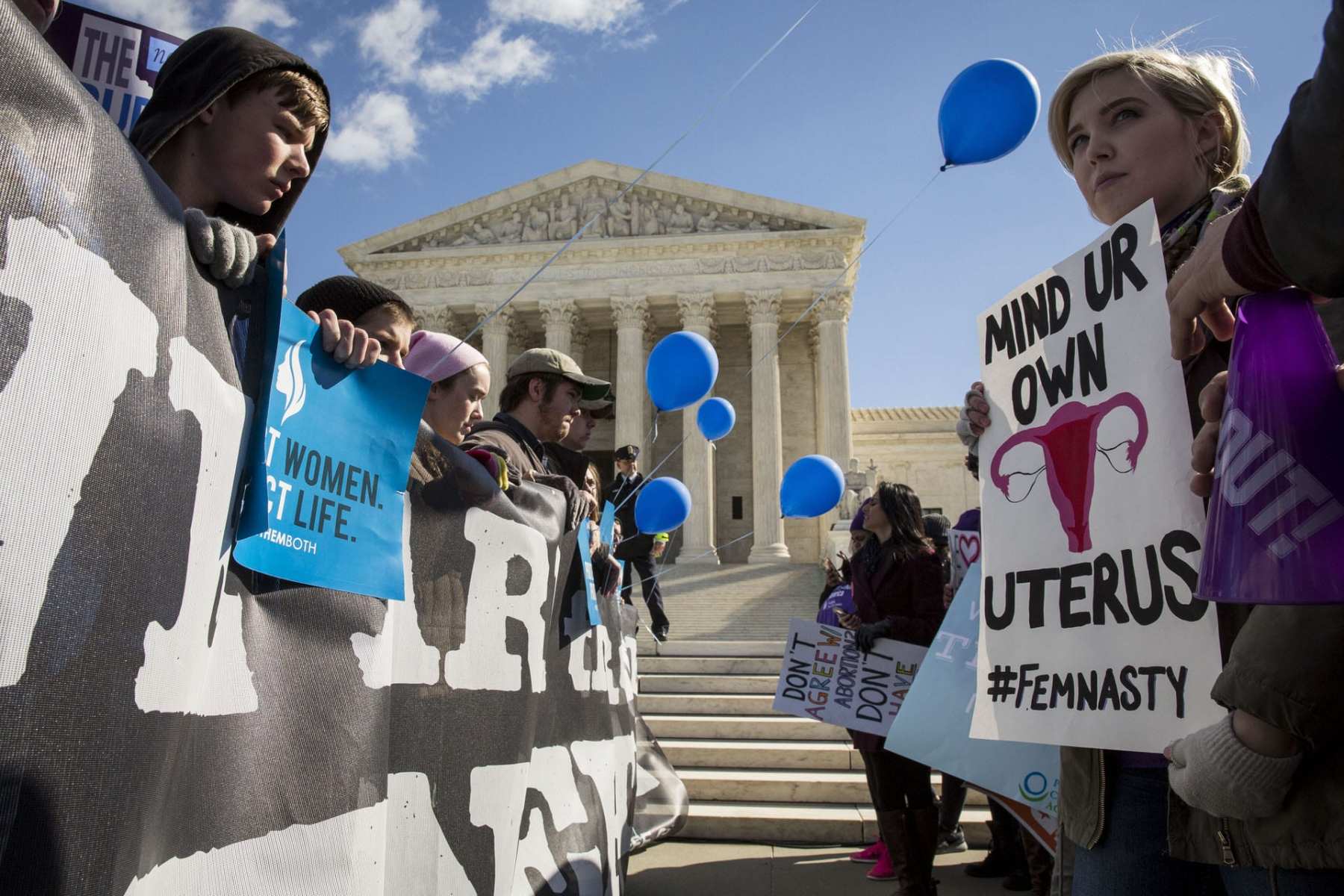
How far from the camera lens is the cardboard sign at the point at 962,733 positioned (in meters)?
2.85

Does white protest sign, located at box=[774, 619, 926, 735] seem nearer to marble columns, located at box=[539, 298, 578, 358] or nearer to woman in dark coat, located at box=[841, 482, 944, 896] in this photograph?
woman in dark coat, located at box=[841, 482, 944, 896]

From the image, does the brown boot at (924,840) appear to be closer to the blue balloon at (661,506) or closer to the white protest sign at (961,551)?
the white protest sign at (961,551)

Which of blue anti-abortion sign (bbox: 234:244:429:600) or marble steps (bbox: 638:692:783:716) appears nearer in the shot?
blue anti-abortion sign (bbox: 234:244:429:600)

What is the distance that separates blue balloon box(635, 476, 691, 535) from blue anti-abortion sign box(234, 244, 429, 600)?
714 centimetres

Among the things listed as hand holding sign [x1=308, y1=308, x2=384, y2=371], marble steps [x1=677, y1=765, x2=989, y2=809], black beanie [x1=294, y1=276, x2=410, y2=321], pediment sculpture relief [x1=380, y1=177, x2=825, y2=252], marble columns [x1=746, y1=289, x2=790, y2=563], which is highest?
pediment sculpture relief [x1=380, y1=177, x2=825, y2=252]

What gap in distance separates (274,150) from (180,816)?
134 cm

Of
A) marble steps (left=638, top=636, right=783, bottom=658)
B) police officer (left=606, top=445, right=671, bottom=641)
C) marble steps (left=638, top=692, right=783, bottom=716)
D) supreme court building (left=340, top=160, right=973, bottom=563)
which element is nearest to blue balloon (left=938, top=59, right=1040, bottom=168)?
police officer (left=606, top=445, right=671, bottom=641)

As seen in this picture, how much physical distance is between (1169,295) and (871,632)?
12.0ft

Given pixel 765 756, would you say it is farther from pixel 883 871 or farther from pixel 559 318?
pixel 559 318

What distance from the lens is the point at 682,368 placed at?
7.50m

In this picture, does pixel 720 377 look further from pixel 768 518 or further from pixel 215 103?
pixel 215 103

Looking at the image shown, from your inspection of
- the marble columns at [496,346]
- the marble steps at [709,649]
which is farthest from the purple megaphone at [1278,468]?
the marble columns at [496,346]

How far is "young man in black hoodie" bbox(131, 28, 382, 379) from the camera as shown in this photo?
5.61 ft

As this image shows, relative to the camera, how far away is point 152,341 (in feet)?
4.14
